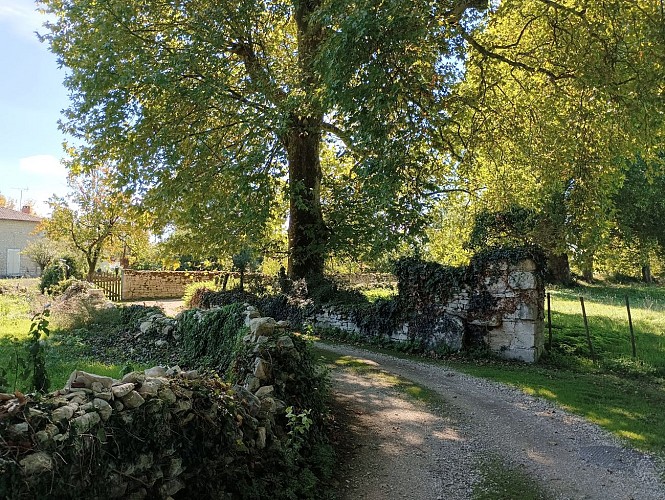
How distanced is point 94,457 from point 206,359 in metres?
5.69

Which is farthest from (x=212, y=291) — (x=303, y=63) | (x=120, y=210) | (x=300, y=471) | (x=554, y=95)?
(x=300, y=471)

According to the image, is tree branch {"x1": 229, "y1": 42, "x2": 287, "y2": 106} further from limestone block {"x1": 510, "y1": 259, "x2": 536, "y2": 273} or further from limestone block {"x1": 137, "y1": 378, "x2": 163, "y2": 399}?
limestone block {"x1": 137, "y1": 378, "x2": 163, "y2": 399}

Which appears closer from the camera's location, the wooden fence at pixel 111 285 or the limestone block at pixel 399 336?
the limestone block at pixel 399 336

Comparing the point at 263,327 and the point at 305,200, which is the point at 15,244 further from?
the point at 263,327

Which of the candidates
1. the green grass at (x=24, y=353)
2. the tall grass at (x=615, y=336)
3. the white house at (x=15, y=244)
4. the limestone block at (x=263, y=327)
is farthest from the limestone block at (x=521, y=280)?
the white house at (x=15, y=244)

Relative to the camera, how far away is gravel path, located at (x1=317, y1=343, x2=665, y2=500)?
5.26m

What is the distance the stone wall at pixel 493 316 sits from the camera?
36.5 feet

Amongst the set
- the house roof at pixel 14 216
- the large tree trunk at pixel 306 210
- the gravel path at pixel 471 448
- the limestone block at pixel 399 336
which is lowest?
the gravel path at pixel 471 448

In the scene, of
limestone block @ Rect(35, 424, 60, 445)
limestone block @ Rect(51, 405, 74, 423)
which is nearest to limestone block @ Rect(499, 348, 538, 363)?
limestone block @ Rect(51, 405, 74, 423)

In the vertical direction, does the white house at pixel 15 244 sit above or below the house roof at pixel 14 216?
below

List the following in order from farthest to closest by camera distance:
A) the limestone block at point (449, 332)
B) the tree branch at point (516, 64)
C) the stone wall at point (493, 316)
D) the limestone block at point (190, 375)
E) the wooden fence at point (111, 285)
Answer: the wooden fence at point (111, 285) < the tree branch at point (516, 64) < the limestone block at point (449, 332) < the stone wall at point (493, 316) < the limestone block at point (190, 375)

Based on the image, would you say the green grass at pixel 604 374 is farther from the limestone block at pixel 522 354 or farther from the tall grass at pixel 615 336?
the limestone block at pixel 522 354

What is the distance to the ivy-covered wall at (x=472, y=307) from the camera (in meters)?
11.2

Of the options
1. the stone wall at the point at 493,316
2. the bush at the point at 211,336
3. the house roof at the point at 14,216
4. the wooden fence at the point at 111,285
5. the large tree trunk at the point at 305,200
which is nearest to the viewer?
the bush at the point at 211,336
